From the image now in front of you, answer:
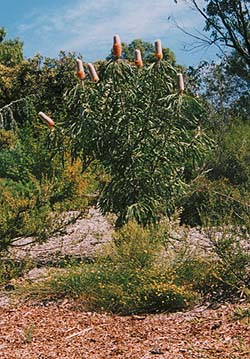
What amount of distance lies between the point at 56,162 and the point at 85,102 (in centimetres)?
311

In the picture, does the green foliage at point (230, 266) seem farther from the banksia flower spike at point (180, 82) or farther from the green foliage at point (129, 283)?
the banksia flower spike at point (180, 82)

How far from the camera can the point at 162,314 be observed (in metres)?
4.99

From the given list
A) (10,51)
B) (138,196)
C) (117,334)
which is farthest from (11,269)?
(10,51)

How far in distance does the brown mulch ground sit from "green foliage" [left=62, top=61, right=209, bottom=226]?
1.94m

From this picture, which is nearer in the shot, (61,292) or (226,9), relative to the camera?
(61,292)

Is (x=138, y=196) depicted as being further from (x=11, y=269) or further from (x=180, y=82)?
(x=11, y=269)

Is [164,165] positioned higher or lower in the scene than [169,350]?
higher

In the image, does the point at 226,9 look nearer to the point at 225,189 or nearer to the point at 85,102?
the point at 225,189

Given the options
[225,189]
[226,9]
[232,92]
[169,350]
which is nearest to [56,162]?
[225,189]

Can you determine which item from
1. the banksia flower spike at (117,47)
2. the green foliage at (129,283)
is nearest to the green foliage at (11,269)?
the green foliage at (129,283)

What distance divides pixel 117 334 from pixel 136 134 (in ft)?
9.51

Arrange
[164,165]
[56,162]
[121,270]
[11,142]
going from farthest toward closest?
1. [11,142]
2. [56,162]
3. [164,165]
4. [121,270]

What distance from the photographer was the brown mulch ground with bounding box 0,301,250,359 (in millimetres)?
3953

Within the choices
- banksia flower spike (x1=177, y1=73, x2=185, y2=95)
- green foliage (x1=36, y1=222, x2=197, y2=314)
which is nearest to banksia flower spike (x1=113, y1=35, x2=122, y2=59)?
banksia flower spike (x1=177, y1=73, x2=185, y2=95)
